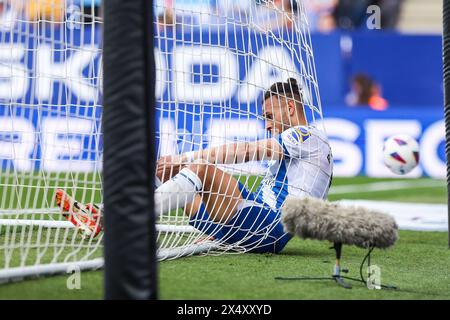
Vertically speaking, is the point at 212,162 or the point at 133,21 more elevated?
the point at 133,21

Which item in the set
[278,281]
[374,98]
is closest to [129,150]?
[278,281]

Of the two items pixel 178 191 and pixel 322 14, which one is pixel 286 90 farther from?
pixel 322 14

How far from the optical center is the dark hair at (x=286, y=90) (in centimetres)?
566

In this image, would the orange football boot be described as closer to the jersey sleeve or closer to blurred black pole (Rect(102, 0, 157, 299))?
the jersey sleeve

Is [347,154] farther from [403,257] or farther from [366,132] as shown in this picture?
[403,257]

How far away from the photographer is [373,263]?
5.70m

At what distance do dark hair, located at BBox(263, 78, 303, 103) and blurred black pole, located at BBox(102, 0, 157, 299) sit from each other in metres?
2.46

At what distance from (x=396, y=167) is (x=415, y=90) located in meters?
6.86

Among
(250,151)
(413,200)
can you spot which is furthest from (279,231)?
(413,200)

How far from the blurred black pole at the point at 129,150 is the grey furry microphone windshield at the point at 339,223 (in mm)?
1303

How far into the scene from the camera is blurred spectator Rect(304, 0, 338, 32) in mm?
16453

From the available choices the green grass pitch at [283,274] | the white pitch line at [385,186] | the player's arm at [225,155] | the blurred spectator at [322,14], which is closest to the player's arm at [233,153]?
the player's arm at [225,155]
